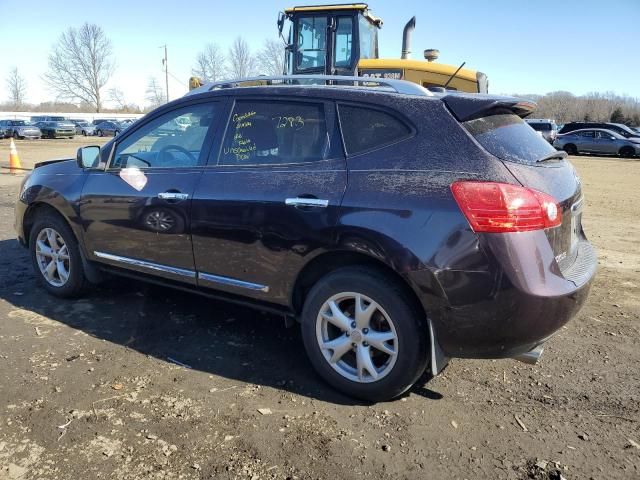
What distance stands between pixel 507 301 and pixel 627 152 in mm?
29185

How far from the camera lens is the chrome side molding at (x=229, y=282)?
337 cm

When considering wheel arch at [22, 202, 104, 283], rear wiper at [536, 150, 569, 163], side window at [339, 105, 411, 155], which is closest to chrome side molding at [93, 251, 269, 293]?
wheel arch at [22, 202, 104, 283]

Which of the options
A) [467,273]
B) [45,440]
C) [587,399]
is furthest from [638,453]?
[45,440]

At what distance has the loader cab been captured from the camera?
29.3ft

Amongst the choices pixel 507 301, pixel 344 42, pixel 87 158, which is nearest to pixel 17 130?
pixel 344 42

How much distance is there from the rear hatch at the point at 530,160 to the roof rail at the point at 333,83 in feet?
1.17

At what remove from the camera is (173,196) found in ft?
12.0

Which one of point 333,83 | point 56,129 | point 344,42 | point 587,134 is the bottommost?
point 333,83

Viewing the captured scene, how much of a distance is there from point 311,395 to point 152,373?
1065mm

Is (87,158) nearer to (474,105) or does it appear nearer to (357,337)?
(357,337)

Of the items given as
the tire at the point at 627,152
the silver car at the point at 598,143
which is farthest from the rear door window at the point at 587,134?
the tire at the point at 627,152

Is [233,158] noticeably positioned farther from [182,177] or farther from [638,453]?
[638,453]

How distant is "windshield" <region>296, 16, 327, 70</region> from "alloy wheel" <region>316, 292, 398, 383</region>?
272 inches

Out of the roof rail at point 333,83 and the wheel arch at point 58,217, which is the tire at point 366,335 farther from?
the wheel arch at point 58,217
